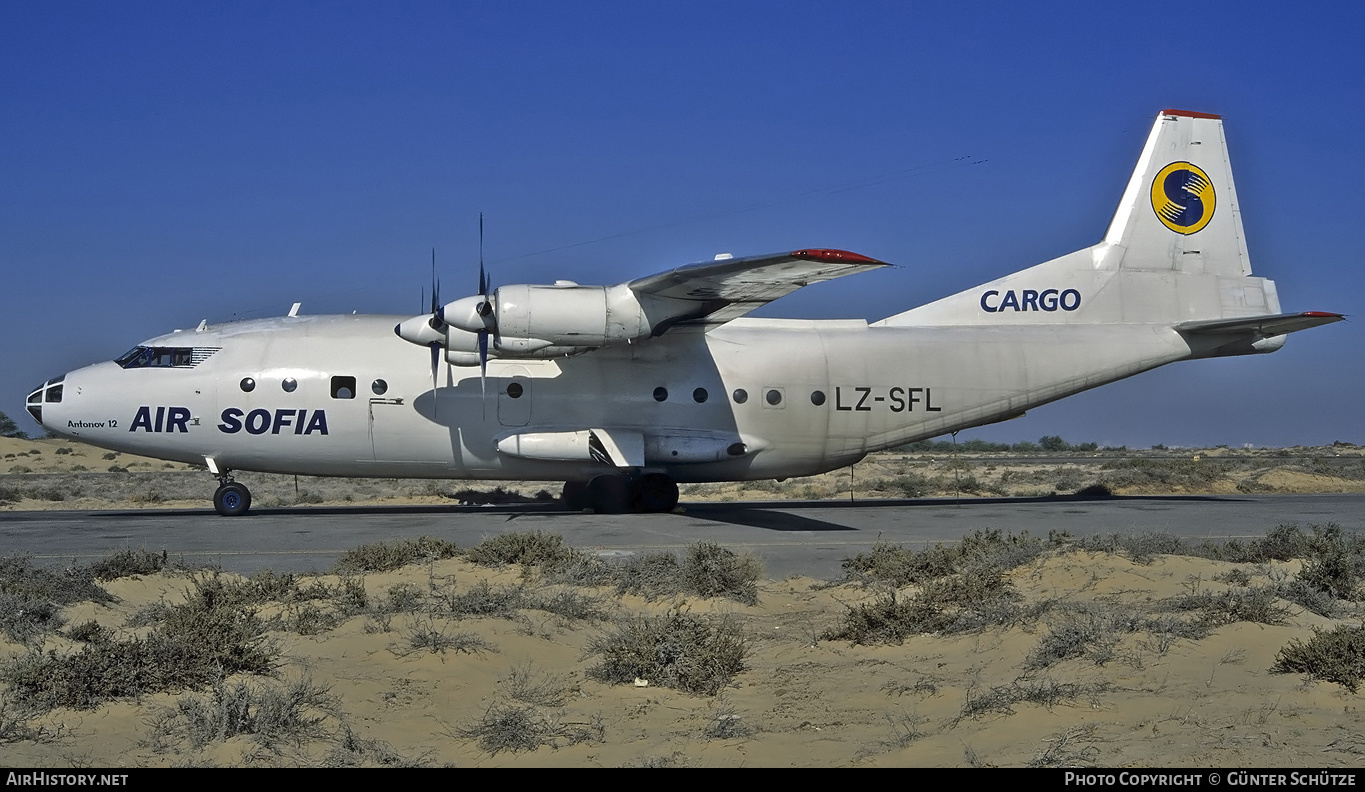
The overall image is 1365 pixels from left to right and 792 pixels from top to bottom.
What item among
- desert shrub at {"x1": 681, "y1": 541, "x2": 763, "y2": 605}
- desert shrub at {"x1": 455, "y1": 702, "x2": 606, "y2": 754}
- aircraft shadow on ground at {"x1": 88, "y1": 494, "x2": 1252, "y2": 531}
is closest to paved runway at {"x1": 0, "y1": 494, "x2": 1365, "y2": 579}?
aircraft shadow on ground at {"x1": 88, "y1": 494, "x2": 1252, "y2": 531}

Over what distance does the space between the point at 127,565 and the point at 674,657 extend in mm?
7121

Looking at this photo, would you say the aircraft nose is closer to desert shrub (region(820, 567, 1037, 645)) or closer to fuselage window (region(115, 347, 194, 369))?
fuselage window (region(115, 347, 194, 369))

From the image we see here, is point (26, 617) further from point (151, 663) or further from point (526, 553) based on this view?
point (526, 553)

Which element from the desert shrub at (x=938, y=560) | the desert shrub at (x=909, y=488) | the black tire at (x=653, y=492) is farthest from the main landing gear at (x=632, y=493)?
the desert shrub at (x=909, y=488)

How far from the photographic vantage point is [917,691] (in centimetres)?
750

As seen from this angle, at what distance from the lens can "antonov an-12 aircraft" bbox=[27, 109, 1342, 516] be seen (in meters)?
20.5

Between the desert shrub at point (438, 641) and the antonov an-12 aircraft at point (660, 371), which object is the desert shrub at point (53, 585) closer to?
the desert shrub at point (438, 641)

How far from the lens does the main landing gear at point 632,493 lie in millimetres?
21969

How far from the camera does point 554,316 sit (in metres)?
19.4

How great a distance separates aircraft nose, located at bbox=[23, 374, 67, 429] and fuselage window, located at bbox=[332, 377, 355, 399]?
208 inches

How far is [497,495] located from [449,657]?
21.5 m

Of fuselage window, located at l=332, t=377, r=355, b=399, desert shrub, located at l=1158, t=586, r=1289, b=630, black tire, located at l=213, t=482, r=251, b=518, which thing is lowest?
desert shrub, located at l=1158, t=586, r=1289, b=630
